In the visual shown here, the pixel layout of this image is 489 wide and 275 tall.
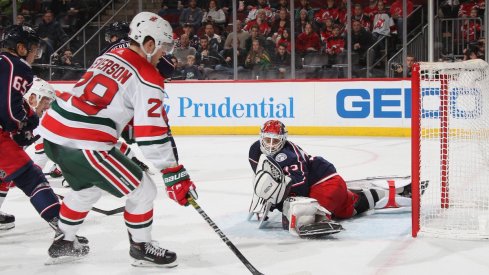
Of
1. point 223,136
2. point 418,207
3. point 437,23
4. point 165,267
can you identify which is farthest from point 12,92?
point 437,23

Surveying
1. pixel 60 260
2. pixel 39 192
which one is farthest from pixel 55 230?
pixel 39 192

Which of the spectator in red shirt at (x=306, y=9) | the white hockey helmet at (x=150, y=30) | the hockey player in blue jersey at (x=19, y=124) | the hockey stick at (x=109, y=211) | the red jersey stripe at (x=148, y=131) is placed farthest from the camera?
the spectator in red shirt at (x=306, y=9)

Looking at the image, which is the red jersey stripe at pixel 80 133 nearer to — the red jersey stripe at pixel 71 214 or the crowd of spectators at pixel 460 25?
the red jersey stripe at pixel 71 214

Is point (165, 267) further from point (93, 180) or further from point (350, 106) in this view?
point (350, 106)

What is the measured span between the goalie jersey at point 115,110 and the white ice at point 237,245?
0.58 metres

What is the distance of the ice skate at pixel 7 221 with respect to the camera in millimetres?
4391

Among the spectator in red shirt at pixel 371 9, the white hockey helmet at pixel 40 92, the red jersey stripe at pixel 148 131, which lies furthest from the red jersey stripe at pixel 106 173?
the spectator in red shirt at pixel 371 9

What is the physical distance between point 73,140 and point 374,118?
6.61 m

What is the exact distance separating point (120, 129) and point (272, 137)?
1075mm

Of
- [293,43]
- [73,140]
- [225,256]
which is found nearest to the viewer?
[73,140]

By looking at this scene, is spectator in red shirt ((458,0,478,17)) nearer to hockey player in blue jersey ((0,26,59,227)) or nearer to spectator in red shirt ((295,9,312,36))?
spectator in red shirt ((295,9,312,36))

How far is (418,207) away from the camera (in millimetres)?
3945

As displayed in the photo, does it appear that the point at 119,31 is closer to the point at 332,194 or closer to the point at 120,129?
the point at 332,194

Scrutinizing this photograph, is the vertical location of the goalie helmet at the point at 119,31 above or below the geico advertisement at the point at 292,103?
above
